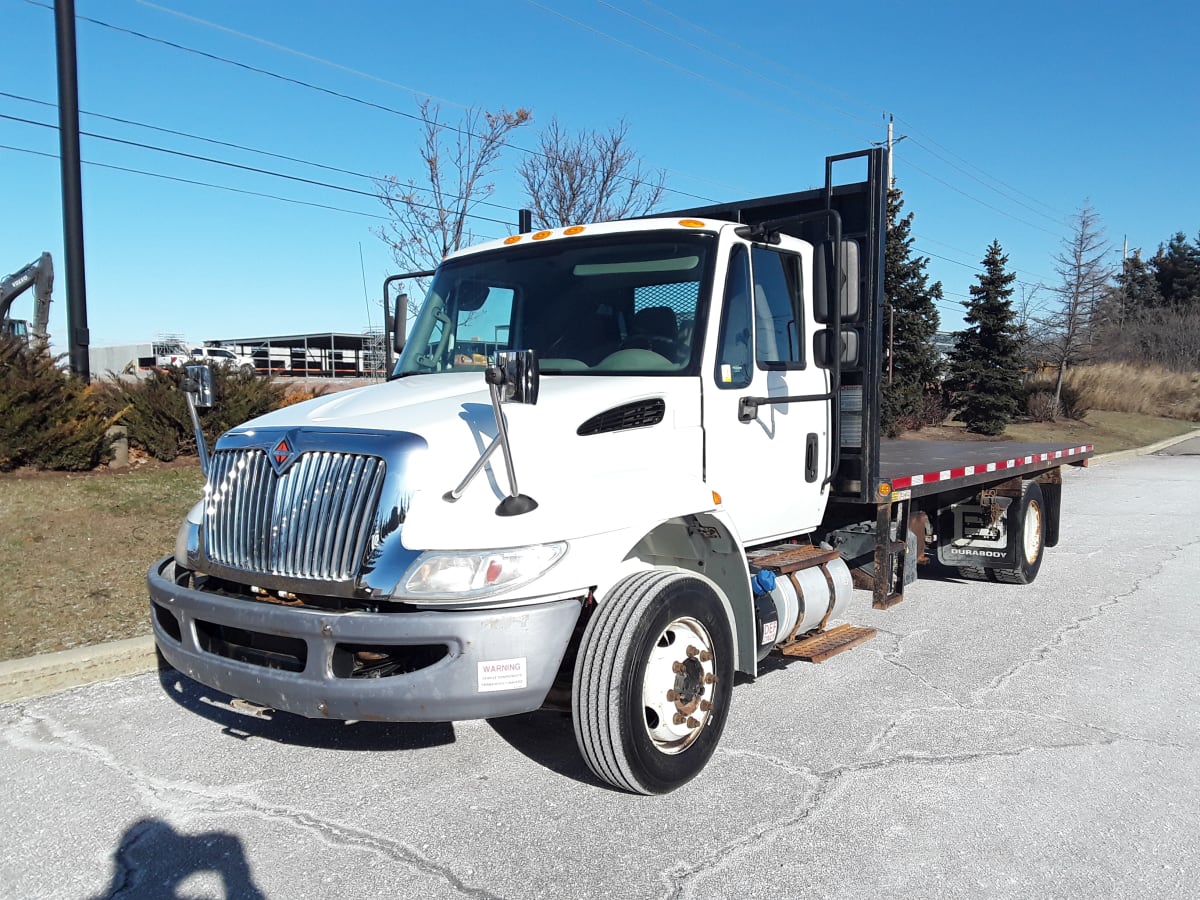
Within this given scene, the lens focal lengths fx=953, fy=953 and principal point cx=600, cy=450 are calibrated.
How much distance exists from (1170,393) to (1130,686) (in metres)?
41.5

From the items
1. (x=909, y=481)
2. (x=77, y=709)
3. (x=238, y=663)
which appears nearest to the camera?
(x=238, y=663)

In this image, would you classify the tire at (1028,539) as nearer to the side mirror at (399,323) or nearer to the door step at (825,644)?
the door step at (825,644)

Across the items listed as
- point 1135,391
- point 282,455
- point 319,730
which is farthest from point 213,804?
point 1135,391

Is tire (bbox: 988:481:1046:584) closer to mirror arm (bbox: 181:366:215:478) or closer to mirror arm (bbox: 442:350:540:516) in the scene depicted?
mirror arm (bbox: 442:350:540:516)

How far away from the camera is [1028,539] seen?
27.2ft

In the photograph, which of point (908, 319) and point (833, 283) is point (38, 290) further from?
point (908, 319)

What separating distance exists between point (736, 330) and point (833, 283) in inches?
25.7

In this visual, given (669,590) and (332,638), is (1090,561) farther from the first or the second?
(332,638)

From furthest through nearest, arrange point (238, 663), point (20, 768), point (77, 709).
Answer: point (77, 709)
point (20, 768)
point (238, 663)

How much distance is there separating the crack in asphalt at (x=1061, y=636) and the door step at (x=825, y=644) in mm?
697

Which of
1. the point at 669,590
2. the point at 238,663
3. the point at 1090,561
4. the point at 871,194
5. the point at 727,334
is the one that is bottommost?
the point at 1090,561

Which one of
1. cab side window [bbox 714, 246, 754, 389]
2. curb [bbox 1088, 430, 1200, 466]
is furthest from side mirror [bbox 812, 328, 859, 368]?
curb [bbox 1088, 430, 1200, 466]

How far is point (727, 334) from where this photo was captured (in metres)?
4.55

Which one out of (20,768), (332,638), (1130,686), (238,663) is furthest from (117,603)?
(1130,686)
